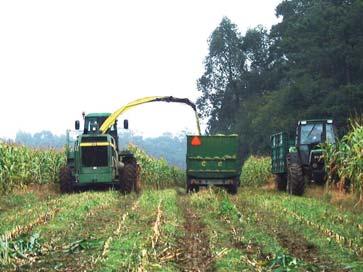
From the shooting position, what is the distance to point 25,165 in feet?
70.4

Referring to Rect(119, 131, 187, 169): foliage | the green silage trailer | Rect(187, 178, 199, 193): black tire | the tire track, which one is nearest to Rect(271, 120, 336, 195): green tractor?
the green silage trailer

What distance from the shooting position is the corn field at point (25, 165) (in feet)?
58.3

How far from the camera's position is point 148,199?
18859 millimetres

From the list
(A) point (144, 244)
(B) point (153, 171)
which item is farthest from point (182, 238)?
Result: (B) point (153, 171)

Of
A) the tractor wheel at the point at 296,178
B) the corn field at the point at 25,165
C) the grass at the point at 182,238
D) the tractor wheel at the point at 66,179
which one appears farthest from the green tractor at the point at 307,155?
the corn field at the point at 25,165

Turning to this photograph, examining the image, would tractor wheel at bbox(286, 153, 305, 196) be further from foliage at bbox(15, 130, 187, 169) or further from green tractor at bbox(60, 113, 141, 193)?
foliage at bbox(15, 130, 187, 169)

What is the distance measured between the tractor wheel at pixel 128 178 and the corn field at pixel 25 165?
11.2 feet

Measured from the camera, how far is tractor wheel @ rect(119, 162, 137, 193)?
22.2m

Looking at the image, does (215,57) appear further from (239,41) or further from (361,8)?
(361,8)

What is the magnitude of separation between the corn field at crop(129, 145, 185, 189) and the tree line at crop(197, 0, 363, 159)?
8.52 meters

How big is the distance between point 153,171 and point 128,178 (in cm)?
1372

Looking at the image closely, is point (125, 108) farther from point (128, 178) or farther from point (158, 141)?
point (158, 141)

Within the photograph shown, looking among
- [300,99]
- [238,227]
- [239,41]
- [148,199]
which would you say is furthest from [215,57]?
[238,227]

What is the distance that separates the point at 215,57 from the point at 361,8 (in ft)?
111
